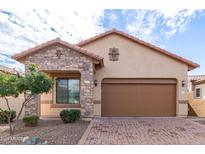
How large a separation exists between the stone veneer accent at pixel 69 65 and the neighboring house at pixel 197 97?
8.42 metres

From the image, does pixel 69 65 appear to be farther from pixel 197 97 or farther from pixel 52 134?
pixel 197 97

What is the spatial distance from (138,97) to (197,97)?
6109 millimetres

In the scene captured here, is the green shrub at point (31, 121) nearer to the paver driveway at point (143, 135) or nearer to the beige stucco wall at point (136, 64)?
the paver driveway at point (143, 135)

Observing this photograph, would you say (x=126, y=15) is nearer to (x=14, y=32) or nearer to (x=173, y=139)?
(x=14, y=32)

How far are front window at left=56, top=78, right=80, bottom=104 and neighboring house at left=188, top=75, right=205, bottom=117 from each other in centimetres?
800

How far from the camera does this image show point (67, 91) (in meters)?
18.6

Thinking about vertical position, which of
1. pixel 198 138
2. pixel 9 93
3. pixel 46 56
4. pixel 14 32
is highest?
pixel 14 32

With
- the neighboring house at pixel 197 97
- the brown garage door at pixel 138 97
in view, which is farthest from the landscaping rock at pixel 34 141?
the neighboring house at pixel 197 97

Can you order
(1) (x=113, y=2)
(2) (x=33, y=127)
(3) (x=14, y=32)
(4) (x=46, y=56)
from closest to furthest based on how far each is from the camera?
(1) (x=113, y=2), (2) (x=33, y=127), (4) (x=46, y=56), (3) (x=14, y=32)

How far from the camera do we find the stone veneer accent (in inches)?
591

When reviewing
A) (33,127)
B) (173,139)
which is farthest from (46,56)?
A: (173,139)

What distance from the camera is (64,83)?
1862cm

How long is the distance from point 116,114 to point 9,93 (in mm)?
8403

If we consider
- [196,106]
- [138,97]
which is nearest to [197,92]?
[196,106]
